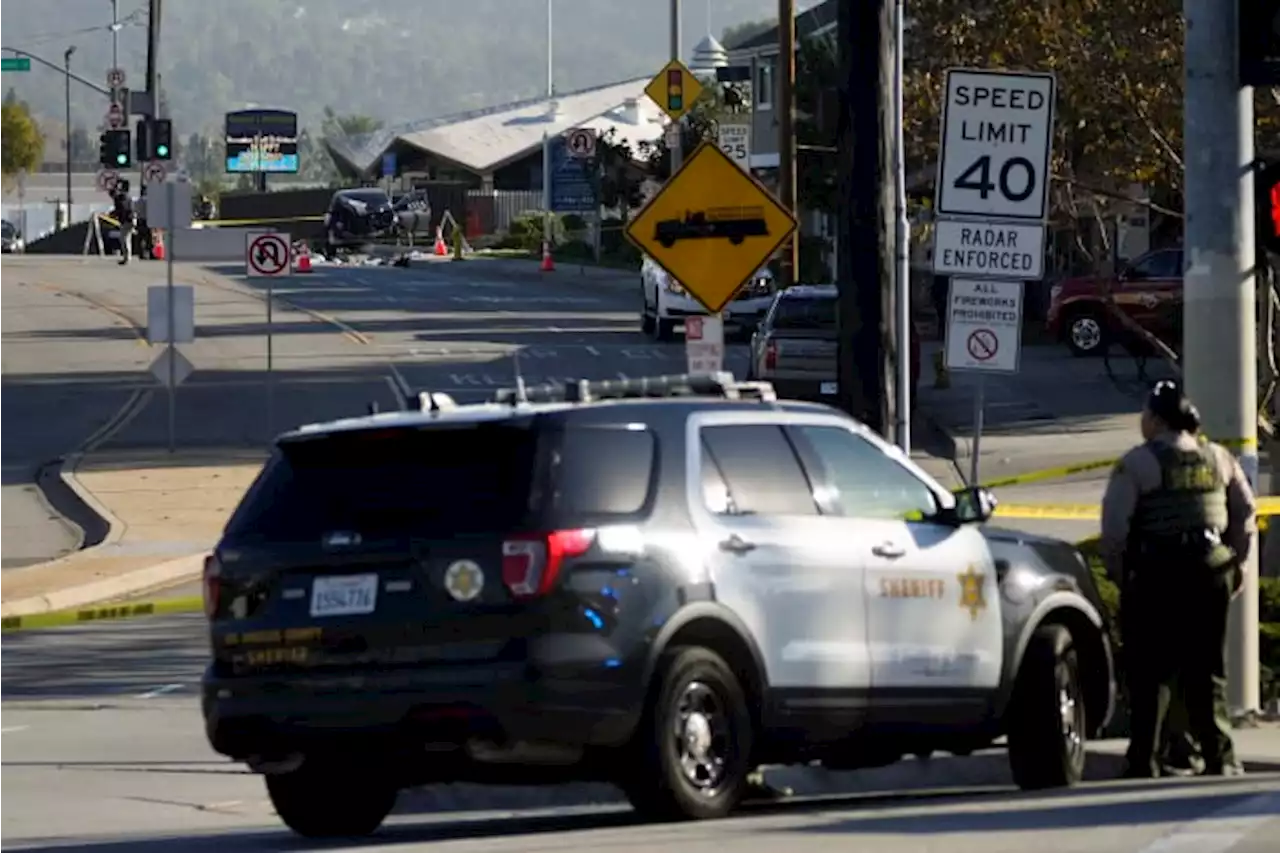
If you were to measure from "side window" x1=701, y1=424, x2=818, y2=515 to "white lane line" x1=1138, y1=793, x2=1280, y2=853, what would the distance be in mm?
2085

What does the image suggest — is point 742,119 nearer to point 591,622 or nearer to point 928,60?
point 928,60

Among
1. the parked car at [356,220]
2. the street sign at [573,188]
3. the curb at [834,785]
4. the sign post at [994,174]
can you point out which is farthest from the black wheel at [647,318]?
the parked car at [356,220]

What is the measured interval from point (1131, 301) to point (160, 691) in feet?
87.4

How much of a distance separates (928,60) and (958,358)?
8.04 m

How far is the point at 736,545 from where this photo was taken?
1059 centimetres

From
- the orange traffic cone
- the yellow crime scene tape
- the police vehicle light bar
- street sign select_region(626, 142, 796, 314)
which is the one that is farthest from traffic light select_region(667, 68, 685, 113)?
the police vehicle light bar

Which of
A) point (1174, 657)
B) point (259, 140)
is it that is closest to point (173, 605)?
point (1174, 657)

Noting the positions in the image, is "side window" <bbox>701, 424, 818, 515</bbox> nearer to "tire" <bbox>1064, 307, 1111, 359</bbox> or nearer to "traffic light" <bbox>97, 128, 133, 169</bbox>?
"tire" <bbox>1064, 307, 1111, 359</bbox>

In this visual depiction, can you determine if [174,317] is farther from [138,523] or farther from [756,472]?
[756,472]

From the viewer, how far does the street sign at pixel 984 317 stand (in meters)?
17.9

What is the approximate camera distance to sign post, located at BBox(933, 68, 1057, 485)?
16203 mm

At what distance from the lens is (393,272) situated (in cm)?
6956

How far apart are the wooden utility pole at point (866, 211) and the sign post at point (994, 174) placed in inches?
23.5

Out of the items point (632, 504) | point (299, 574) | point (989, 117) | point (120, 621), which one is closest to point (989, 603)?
point (632, 504)
